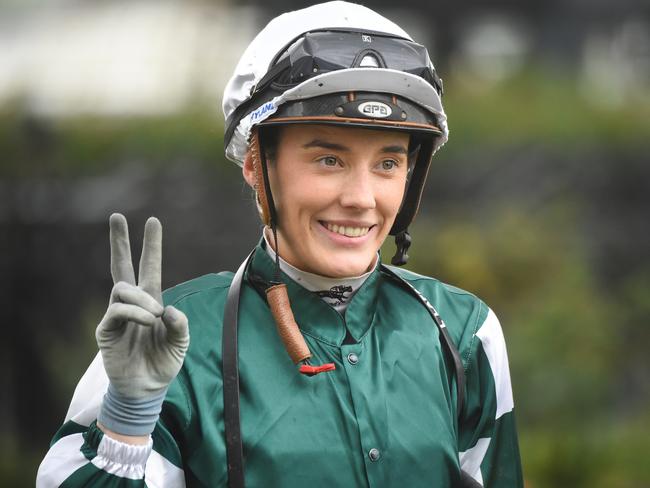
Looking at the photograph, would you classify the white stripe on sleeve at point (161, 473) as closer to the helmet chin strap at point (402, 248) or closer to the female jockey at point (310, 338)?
the female jockey at point (310, 338)

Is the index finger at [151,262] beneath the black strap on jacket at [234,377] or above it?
above

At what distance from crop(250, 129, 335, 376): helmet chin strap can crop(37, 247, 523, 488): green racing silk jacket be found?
0.05 meters

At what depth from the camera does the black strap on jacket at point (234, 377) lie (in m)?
2.55

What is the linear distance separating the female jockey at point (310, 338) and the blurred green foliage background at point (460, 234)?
3.22 m

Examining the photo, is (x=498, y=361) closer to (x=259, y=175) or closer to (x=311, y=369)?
(x=311, y=369)

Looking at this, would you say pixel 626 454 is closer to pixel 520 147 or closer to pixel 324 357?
pixel 520 147

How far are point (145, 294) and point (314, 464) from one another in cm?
59

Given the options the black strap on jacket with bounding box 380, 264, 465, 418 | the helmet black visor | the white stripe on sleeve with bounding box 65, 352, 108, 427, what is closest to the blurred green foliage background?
the black strap on jacket with bounding box 380, 264, 465, 418

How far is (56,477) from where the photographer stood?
2475 mm

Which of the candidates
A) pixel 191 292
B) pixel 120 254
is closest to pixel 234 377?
pixel 191 292

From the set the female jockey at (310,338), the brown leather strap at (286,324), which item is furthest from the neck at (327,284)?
the brown leather strap at (286,324)

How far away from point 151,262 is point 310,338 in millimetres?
524

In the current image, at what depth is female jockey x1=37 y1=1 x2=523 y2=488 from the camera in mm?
2432

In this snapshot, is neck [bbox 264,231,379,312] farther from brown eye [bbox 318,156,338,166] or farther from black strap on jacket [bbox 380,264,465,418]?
brown eye [bbox 318,156,338,166]
